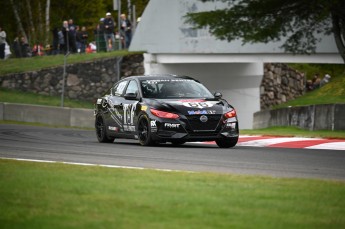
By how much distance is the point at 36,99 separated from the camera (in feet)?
139

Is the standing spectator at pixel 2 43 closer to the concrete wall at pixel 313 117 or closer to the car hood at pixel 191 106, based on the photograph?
the concrete wall at pixel 313 117

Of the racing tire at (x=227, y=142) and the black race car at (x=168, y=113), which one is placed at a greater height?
the black race car at (x=168, y=113)

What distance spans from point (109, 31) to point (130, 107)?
2436cm

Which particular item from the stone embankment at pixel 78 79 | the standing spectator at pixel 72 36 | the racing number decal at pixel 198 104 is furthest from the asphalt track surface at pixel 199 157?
the standing spectator at pixel 72 36

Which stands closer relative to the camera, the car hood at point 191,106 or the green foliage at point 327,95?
the car hood at point 191,106

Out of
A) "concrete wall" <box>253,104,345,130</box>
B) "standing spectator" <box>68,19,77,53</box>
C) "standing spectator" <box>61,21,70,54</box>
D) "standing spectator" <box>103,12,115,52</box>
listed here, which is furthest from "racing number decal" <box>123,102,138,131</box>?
"standing spectator" <box>61,21,70,54</box>

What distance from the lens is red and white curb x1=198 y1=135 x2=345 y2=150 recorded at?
1959 cm

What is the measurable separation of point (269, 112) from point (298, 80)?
2142 centimetres

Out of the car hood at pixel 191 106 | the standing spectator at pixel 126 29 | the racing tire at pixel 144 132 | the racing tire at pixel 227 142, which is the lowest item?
the racing tire at pixel 227 142

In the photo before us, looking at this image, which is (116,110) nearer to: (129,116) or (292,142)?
(129,116)

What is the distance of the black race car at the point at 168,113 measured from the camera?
18.6m

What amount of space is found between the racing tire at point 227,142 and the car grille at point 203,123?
51 centimetres

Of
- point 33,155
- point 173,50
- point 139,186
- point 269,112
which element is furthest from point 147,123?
point 173,50

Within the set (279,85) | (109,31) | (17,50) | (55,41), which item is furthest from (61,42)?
(279,85)
